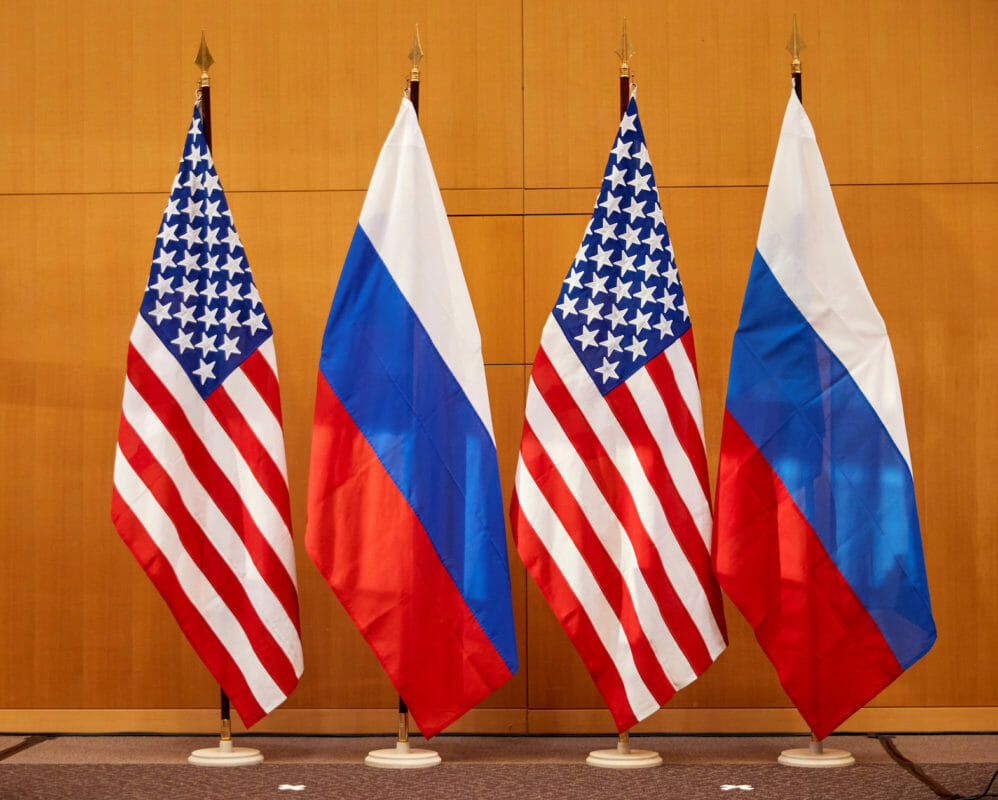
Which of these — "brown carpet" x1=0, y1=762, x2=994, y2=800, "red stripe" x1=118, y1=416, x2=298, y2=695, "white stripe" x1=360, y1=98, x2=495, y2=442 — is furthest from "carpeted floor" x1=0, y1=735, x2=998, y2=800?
"white stripe" x1=360, y1=98, x2=495, y2=442

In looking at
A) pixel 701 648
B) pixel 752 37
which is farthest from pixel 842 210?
pixel 701 648

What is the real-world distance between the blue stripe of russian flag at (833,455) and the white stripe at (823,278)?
0.12 feet

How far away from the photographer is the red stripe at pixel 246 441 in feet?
13.9

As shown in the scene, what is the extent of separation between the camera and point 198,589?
417cm

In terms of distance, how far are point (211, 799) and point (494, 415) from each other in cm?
203

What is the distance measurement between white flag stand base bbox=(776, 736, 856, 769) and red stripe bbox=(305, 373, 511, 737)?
108 cm

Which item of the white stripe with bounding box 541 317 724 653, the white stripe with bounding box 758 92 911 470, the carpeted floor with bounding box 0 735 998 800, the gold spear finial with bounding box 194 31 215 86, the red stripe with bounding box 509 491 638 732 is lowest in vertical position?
the carpeted floor with bounding box 0 735 998 800

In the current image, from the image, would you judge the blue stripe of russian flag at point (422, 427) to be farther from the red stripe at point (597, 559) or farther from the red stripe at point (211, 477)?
the red stripe at point (211, 477)

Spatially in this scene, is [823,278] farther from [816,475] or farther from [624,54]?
[624,54]

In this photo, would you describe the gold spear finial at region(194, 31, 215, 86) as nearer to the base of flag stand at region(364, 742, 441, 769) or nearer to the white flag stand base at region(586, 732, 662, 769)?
the base of flag stand at region(364, 742, 441, 769)

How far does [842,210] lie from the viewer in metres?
5.05

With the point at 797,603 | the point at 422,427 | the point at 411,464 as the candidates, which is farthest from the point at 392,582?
the point at 797,603

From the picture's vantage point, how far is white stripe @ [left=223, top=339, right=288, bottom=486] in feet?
14.0

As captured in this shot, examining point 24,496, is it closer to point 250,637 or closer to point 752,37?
point 250,637
